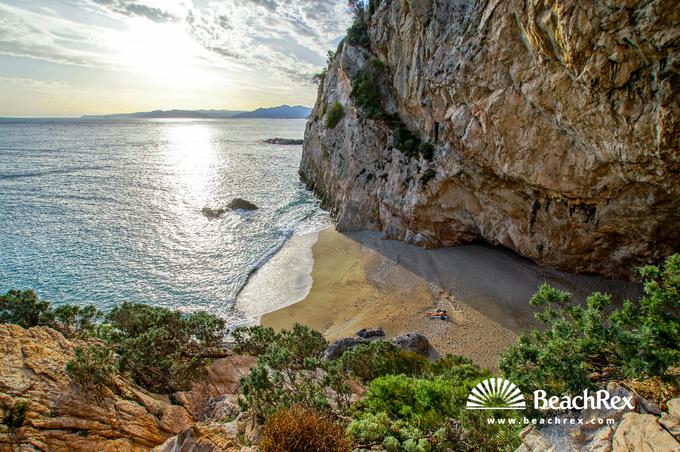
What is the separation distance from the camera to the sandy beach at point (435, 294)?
16203 mm

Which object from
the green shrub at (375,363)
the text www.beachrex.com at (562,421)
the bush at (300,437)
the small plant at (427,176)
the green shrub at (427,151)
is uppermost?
the green shrub at (427,151)

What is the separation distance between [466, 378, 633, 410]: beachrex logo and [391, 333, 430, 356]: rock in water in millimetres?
6619

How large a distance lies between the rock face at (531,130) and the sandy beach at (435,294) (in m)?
1.29

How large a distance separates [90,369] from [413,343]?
37.4 feet

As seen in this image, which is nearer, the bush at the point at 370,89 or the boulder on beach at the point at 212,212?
the bush at the point at 370,89

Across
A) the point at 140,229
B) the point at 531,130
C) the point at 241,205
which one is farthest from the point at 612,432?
the point at 241,205

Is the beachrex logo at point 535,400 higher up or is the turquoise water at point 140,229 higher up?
the beachrex logo at point 535,400

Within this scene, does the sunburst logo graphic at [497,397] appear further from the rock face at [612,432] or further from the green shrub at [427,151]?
the green shrub at [427,151]

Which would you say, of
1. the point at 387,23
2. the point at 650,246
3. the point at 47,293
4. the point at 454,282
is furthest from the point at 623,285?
the point at 47,293

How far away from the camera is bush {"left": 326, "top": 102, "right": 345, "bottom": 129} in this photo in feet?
116

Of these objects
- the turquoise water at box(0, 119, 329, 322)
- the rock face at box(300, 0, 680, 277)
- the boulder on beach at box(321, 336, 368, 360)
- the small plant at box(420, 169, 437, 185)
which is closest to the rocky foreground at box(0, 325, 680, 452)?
the boulder on beach at box(321, 336, 368, 360)

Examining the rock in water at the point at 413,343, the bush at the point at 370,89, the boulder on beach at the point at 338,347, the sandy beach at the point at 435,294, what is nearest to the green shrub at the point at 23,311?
the sandy beach at the point at 435,294

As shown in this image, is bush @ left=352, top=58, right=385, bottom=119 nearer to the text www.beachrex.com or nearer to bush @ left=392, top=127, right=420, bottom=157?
bush @ left=392, top=127, right=420, bottom=157

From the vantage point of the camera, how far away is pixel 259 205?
38.3 m
